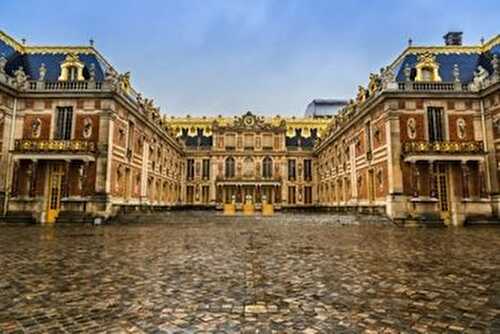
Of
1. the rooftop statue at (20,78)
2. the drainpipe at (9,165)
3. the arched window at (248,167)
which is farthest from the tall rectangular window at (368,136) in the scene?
the arched window at (248,167)

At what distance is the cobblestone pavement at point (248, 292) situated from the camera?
3928mm

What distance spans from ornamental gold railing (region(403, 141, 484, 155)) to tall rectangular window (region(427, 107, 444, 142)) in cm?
125

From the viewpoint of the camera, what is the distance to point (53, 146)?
22.4 meters

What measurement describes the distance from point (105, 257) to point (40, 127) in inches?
775

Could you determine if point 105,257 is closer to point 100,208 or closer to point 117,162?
point 100,208

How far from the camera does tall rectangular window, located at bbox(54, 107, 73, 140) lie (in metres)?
23.8

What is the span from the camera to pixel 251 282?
5.94m

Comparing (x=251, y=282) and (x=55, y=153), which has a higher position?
(x=55, y=153)

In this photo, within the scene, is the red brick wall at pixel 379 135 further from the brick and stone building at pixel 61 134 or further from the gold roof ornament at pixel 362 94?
the brick and stone building at pixel 61 134

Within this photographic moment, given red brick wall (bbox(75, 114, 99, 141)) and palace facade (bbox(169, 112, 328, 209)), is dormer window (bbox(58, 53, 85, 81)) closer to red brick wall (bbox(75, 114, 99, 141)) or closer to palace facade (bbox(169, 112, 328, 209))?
red brick wall (bbox(75, 114, 99, 141))

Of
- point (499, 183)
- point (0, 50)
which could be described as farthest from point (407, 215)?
point (0, 50)

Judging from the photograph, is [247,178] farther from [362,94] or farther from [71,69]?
[71,69]

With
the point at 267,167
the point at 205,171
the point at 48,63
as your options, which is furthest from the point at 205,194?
the point at 48,63

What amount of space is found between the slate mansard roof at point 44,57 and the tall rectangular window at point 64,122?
3.16 metres
